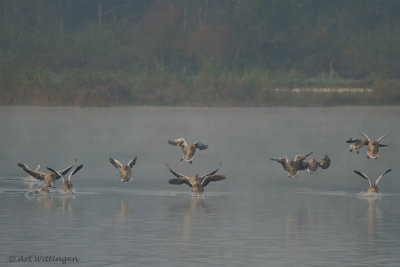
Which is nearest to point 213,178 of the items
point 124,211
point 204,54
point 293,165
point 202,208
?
point 202,208

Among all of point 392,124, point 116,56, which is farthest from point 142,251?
point 116,56

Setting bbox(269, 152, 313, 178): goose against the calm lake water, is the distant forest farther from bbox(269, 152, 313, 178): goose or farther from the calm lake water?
bbox(269, 152, 313, 178): goose

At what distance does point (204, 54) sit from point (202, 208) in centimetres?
5197

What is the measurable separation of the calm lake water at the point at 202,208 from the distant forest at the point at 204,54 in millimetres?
17334

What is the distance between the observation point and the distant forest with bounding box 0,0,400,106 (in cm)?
6353

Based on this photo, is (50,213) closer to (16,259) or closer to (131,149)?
(16,259)

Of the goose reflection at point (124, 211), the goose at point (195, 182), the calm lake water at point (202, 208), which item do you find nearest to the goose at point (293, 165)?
the calm lake water at point (202, 208)

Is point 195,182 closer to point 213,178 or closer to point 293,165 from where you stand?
point 213,178

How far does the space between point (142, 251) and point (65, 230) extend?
245 centimetres

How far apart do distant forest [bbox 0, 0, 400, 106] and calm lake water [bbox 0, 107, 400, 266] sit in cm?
1733

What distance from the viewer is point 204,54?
74.2 meters

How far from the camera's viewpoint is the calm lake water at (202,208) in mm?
17359

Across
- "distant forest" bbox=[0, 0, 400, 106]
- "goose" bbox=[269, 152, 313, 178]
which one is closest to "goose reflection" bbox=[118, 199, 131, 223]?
"goose" bbox=[269, 152, 313, 178]

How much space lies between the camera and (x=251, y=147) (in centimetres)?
4125
